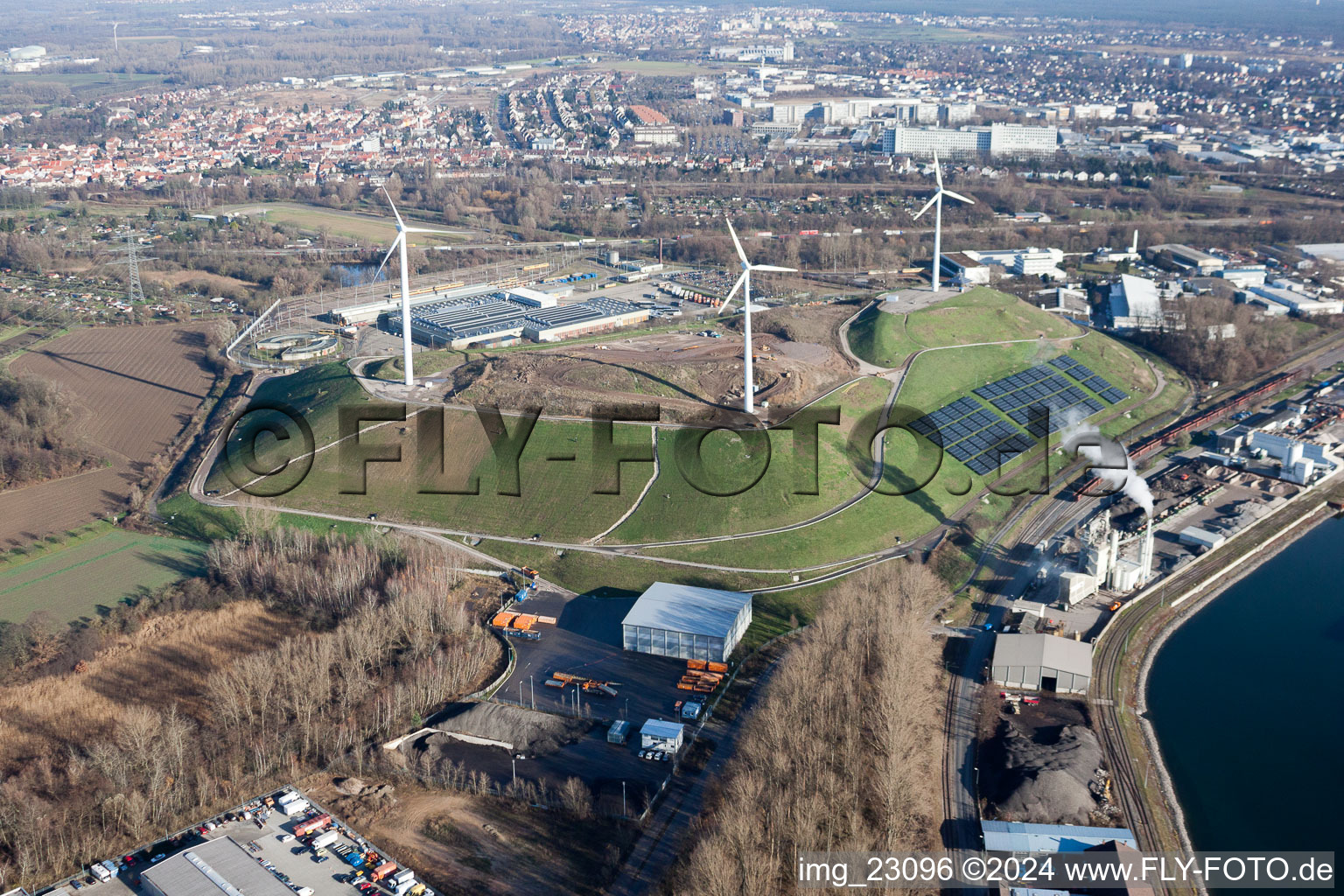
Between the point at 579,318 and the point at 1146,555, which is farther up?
the point at 579,318

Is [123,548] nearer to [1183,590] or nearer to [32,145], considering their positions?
[1183,590]

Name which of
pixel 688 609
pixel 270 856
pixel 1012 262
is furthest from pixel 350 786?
pixel 1012 262

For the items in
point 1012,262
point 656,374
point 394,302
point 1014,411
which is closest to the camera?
point 656,374

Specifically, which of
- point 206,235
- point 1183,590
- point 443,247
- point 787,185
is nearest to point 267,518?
point 1183,590

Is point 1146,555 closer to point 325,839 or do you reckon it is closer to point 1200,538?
point 1200,538

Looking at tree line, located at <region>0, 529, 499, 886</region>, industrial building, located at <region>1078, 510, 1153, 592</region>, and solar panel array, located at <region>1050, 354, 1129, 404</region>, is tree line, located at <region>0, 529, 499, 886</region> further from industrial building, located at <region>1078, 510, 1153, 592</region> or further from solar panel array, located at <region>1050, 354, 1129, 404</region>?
solar panel array, located at <region>1050, 354, 1129, 404</region>

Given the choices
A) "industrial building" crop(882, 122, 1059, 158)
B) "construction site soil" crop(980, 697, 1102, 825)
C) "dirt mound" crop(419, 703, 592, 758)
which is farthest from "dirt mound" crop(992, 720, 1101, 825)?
"industrial building" crop(882, 122, 1059, 158)

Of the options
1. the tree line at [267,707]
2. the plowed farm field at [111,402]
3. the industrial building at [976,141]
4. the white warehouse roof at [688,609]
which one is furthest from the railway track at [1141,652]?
the industrial building at [976,141]
